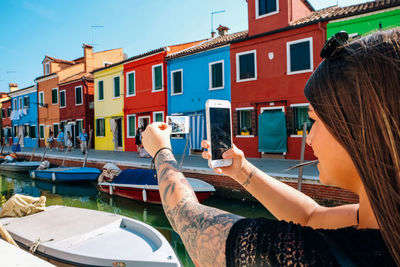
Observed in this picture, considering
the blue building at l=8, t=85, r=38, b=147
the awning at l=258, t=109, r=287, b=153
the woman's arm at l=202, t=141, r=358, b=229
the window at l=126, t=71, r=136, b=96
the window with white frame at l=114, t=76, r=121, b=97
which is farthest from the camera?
the blue building at l=8, t=85, r=38, b=147

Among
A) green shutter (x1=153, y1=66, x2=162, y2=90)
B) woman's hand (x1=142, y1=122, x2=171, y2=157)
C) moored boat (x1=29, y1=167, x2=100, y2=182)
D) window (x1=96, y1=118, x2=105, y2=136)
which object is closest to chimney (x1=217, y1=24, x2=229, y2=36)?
green shutter (x1=153, y1=66, x2=162, y2=90)

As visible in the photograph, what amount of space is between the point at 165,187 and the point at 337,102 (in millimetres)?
573

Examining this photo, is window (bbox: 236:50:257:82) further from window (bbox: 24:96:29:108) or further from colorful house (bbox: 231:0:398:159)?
window (bbox: 24:96:29:108)

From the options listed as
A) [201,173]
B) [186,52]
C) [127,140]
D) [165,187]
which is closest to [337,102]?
[165,187]

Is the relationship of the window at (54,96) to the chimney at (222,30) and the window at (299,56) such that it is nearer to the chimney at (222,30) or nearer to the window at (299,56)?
the chimney at (222,30)

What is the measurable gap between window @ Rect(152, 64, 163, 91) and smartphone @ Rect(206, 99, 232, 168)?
16.4m

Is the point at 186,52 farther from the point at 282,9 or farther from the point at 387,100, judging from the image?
the point at 387,100

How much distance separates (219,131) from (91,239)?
3.97 m

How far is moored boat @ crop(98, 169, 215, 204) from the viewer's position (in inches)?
334

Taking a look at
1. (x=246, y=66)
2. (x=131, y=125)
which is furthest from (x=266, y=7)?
(x=131, y=125)

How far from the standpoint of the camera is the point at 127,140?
1953 centimetres

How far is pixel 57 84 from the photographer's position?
25.7 meters

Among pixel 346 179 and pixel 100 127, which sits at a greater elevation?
pixel 100 127

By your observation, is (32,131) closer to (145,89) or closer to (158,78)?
(145,89)
